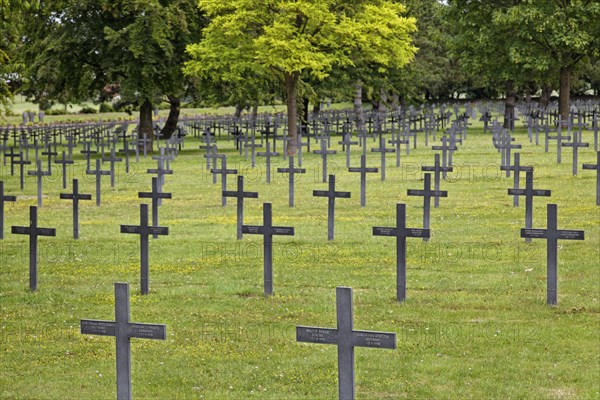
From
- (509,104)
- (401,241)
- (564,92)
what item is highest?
(564,92)

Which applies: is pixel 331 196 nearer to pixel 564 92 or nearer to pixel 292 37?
pixel 292 37

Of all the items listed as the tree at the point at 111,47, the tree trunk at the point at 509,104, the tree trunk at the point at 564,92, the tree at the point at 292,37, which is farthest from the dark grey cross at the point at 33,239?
the tree trunk at the point at 509,104

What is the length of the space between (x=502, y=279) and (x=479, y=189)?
12.6 meters

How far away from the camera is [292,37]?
1682 inches

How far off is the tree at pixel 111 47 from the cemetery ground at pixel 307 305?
20810 millimetres

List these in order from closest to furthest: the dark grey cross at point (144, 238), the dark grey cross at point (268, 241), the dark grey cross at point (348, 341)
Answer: the dark grey cross at point (348, 341), the dark grey cross at point (268, 241), the dark grey cross at point (144, 238)

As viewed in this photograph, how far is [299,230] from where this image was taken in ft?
69.9

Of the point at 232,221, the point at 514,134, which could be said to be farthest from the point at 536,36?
the point at 232,221

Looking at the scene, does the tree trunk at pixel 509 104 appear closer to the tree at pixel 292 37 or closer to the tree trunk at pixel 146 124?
the tree at pixel 292 37

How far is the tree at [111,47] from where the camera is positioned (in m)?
45.8

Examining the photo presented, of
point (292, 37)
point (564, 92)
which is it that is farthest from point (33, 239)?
point (564, 92)

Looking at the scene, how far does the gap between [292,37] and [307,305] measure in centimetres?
2932

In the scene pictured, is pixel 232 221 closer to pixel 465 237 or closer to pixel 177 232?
pixel 177 232

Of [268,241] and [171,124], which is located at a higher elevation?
[171,124]
